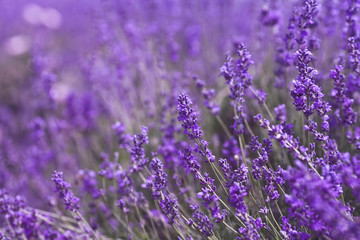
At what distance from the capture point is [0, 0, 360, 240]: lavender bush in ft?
5.09

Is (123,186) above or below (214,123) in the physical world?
below

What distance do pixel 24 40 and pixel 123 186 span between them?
7.49 meters

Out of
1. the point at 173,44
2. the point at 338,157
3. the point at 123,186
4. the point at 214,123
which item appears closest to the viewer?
the point at 338,157

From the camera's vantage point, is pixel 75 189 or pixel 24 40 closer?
pixel 75 189

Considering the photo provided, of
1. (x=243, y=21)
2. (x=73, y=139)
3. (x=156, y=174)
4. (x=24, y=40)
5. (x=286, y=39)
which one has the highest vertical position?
(x=24, y=40)

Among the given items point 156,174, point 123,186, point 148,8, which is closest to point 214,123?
point 123,186

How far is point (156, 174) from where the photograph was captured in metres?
1.61

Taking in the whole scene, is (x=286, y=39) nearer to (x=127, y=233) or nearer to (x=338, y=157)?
(x=338, y=157)

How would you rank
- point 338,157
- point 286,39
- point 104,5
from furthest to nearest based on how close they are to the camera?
point 104,5
point 286,39
point 338,157

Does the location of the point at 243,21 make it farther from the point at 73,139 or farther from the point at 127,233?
the point at 127,233

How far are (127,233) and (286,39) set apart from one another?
1742 millimetres

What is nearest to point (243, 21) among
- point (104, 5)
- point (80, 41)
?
point (104, 5)

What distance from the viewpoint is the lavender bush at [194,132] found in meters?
1.55

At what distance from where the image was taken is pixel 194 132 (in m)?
1.60
